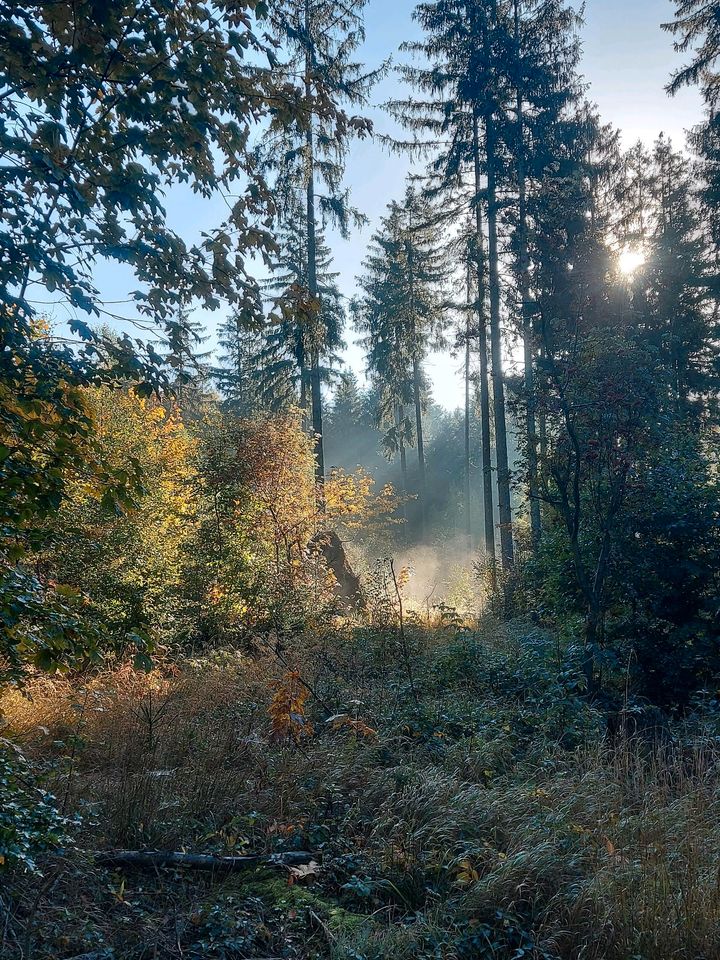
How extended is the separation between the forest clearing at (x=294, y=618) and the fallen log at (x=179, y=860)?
0.02 meters

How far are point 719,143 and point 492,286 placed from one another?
7022 millimetres

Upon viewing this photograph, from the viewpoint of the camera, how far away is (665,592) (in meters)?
7.37

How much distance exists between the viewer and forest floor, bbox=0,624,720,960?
3.02 metres

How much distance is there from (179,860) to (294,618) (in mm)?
6406

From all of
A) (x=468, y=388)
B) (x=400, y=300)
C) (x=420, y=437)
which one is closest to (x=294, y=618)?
(x=400, y=300)

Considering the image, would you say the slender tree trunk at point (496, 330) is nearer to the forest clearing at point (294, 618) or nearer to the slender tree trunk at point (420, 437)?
the forest clearing at point (294, 618)

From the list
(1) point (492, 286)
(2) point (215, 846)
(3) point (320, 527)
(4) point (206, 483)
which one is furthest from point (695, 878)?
(1) point (492, 286)

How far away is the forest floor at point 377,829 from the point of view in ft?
9.92

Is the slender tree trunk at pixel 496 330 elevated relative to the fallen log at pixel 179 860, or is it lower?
elevated

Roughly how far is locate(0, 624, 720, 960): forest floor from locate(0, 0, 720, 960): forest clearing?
2cm

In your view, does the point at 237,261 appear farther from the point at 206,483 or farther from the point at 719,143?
the point at 719,143

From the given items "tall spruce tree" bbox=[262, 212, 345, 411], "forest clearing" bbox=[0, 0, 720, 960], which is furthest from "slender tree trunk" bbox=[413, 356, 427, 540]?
"forest clearing" bbox=[0, 0, 720, 960]

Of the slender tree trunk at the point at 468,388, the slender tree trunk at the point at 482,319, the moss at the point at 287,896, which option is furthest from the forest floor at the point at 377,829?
the slender tree trunk at the point at 468,388

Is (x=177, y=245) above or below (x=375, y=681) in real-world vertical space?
above
